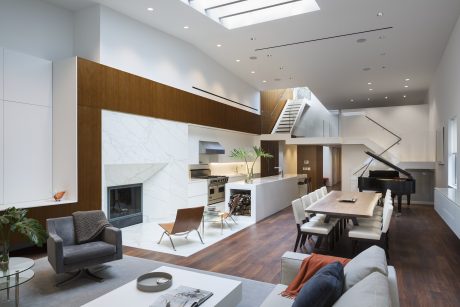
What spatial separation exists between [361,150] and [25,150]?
37.3 feet

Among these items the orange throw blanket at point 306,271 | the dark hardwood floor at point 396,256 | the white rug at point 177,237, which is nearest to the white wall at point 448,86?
the dark hardwood floor at point 396,256

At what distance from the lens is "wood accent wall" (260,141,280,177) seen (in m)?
12.1

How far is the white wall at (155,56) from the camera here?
19.8 feet

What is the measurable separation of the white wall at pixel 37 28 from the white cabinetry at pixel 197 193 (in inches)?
161

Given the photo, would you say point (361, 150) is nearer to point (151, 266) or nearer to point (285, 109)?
point (285, 109)

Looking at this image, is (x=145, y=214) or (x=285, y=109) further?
(x=285, y=109)

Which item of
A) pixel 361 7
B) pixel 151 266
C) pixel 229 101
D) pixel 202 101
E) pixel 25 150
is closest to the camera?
pixel 151 266

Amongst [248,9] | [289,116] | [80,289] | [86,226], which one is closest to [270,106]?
[289,116]

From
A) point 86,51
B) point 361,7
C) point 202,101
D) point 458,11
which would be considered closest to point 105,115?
point 86,51

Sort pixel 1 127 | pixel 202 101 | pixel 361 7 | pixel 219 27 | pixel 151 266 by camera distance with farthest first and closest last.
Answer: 1. pixel 202 101
2. pixel 219 27
3. pixel 361 7
4. pixel 1 127
5. pixel 151 266

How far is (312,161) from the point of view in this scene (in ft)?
49.0

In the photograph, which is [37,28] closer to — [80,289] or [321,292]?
[80,289]

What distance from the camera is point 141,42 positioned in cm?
667

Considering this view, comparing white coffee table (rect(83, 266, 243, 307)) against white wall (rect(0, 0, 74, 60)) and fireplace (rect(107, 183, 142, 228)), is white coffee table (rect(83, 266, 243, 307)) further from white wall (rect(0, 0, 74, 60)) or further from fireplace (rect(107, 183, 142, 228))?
white wall (rect(0, 0, 74, 60))
